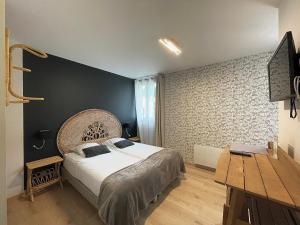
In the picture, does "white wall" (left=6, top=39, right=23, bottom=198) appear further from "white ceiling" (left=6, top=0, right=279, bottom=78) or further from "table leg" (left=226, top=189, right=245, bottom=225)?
"table leg" (left=226, top=189, right=245, bottom=225)

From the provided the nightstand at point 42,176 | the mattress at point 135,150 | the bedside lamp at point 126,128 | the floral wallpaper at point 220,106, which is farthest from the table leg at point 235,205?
the bedside lamp at point 126,128

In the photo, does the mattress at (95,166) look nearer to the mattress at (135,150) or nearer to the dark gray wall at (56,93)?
the mattress at (135,150)

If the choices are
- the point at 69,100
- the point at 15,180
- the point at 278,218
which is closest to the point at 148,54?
the point at 69,100

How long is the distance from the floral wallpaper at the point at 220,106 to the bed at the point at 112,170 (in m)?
1.01

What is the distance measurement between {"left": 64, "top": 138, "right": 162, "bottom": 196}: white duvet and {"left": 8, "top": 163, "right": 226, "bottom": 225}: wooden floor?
14.5 inches

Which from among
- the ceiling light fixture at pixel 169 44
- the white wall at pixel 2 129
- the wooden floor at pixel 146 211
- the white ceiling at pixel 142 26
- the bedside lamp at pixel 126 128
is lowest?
the wooden floor at pixel 146 211

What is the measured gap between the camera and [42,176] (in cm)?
262

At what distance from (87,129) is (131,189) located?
2.04 metres

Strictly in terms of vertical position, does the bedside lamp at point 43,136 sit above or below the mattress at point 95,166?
above

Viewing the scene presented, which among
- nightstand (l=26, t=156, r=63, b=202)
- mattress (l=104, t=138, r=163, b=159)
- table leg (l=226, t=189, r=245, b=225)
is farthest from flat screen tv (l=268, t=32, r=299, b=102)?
nightstand (l=26, t=156, r=63, b=202)

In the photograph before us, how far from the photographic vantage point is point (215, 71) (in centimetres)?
320

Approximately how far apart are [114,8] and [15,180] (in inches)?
119

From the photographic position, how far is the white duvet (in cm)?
197

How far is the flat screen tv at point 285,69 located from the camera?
99 cm
